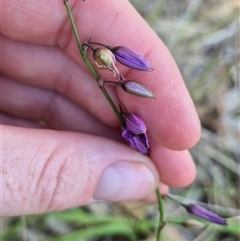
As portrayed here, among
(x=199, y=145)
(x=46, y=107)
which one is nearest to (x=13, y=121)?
(x=46, y=107)

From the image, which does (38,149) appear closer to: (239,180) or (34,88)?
(34,88)

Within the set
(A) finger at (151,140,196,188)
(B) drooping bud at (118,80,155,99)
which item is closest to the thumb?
(A) finger at (151,140,196,188)

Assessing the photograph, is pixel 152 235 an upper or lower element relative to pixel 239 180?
lower

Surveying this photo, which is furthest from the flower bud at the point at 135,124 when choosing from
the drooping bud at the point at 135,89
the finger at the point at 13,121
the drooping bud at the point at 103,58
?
the finger at the point at 13,121

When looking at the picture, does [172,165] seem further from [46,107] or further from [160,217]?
[46,107]

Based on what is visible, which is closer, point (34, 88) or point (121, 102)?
point (121, 102)

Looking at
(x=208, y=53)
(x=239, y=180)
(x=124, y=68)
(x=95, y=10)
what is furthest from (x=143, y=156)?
(x=208, y=53)

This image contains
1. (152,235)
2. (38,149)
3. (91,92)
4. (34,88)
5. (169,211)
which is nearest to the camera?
(38,149)
